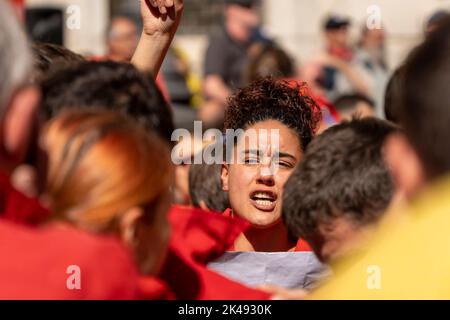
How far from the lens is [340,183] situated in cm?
284

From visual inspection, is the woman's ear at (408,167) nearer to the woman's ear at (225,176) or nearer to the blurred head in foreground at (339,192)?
the blurred head in foreground at (339,192)

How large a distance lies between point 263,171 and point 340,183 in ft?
3.28

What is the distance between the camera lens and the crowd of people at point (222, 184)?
6.93 feet

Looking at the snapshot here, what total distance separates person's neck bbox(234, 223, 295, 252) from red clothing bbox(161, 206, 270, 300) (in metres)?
0.75

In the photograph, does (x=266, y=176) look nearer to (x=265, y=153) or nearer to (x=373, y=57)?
(x=265, y=153)

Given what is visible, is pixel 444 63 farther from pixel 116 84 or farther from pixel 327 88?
pixel 327 88

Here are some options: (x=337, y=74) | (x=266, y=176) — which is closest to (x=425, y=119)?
(x=266, y=176)

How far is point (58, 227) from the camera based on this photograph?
2.22 m

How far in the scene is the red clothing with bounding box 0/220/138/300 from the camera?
207 cm

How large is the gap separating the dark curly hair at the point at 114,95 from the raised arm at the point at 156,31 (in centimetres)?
68

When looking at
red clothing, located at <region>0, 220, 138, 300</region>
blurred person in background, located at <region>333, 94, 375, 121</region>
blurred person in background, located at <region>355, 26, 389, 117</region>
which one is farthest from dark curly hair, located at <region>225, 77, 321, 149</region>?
blurred person in background, located at <region>355, 26, 389, 117</region>

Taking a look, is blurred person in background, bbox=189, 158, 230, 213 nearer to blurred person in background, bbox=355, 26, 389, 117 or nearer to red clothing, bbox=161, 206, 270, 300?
red clothing, bbox=161, 206, 270, 300

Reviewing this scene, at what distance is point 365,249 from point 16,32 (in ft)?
2.94
